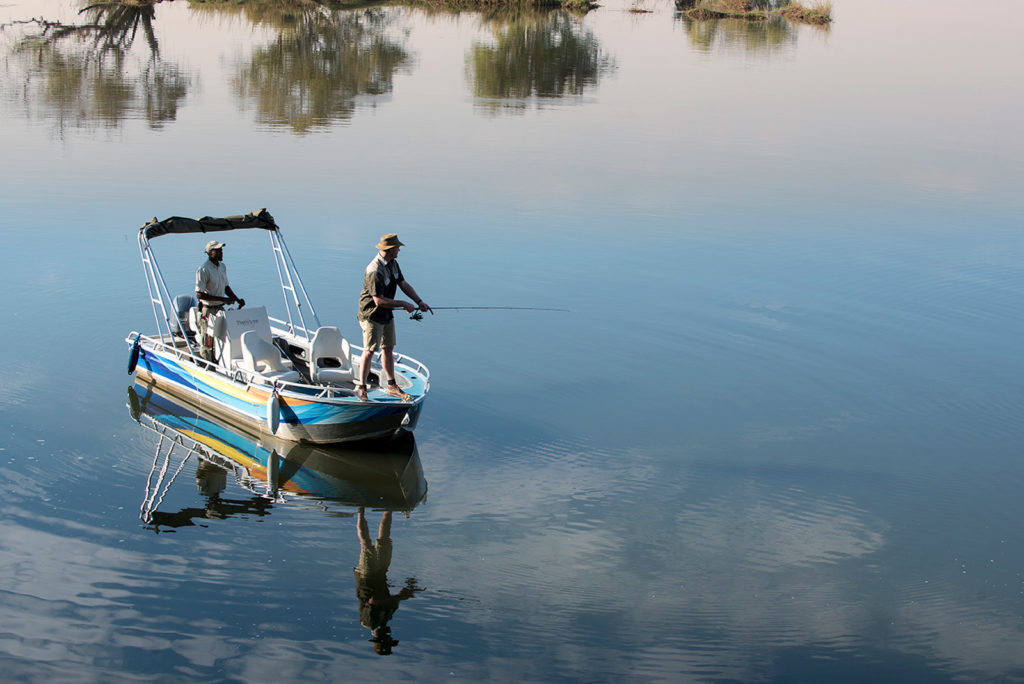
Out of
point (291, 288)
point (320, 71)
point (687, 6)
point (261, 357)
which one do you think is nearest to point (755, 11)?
point (687, 6)

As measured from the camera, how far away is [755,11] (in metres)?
56.6

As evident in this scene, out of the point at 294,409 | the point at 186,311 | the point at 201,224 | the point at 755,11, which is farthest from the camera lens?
the point at 755,11

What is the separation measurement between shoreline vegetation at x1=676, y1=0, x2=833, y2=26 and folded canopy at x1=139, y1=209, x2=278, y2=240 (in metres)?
47.5

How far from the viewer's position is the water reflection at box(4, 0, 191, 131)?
28.9 metres

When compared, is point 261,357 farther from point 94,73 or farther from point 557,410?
point 94,73

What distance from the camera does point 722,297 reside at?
16.2m

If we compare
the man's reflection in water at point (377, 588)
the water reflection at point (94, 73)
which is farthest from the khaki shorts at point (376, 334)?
the water reflection at point (94, 73)

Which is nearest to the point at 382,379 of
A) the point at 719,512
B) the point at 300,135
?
the point at 719,512

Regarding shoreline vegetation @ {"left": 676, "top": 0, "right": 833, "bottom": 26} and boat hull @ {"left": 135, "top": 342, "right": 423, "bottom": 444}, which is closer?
boat hull @ {"left": 135, "top": 342, "right": 423, "bottom": 444}

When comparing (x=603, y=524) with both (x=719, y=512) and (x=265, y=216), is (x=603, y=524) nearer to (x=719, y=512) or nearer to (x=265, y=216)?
(x=719, y=512)

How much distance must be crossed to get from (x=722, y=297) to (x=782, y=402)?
3673 mm

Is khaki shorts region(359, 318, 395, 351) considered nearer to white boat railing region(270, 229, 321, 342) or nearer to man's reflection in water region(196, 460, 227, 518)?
→ white boat railing region(270, 229, 321, 342)

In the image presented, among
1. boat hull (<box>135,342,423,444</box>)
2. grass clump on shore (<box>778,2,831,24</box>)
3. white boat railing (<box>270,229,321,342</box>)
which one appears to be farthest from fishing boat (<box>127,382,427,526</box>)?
grass clump on shore (<box>778,2,831,24</box>)

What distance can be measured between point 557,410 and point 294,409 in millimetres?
2971
